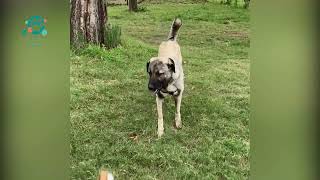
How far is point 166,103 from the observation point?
349cm

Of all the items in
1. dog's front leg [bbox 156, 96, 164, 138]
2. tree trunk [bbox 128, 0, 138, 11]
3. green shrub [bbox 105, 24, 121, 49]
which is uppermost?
tree trunk [bbox 128, 0, 138, 11]

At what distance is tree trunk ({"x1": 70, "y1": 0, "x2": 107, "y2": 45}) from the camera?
137 inches

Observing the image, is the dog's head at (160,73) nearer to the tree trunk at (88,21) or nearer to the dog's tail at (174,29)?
the dog's tail at (174,29)

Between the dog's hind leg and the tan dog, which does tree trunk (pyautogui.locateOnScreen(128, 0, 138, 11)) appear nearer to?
the tan dog

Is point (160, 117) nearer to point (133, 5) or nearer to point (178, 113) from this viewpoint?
point (178, 113)

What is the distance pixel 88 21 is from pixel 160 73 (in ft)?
1.73

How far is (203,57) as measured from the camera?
3.58 metres

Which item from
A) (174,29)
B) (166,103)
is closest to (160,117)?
(166,103)

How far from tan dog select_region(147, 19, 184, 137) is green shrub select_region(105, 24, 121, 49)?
0.85 ft

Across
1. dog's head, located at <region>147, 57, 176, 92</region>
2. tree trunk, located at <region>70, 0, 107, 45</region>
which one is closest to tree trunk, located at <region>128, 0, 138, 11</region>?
tree trunk, located at <region>70, 0, 107, 45</region>

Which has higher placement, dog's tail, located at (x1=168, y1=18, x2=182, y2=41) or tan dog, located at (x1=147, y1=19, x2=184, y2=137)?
dog's tail, located at (x1=168, y1=18, x2=182, y2=41)
